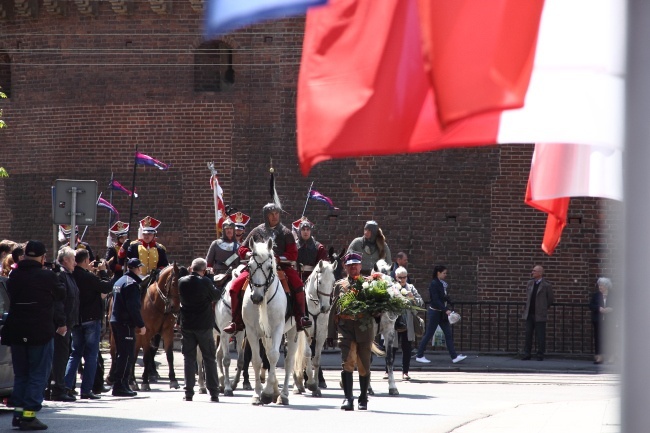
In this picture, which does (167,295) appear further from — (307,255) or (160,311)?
(307,255)

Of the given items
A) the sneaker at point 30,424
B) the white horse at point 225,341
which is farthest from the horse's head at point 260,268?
the sneaker at point 30,424

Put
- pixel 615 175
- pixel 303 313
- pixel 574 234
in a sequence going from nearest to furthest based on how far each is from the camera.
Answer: pixel 615 175 < pixel 303 313 < pixel 574 234

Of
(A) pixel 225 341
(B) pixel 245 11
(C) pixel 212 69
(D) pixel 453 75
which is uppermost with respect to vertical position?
(C) pixel 212 69

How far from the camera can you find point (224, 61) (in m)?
32.7

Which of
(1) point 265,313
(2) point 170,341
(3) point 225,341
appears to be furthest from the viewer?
(2) point 170,341

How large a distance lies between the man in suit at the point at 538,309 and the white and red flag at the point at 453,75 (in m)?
23.0

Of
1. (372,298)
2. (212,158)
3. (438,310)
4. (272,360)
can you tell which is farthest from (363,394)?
(212,158)

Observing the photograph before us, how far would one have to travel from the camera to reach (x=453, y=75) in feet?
15.6

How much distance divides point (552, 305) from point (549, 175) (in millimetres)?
23027

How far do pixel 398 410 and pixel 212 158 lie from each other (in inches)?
630

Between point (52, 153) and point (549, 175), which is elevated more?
point (52, 153)

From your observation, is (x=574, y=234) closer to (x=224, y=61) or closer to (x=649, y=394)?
(x=224, y=61)

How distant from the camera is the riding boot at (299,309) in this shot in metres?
17.8

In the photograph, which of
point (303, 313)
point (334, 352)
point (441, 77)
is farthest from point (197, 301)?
point (441, 77)
